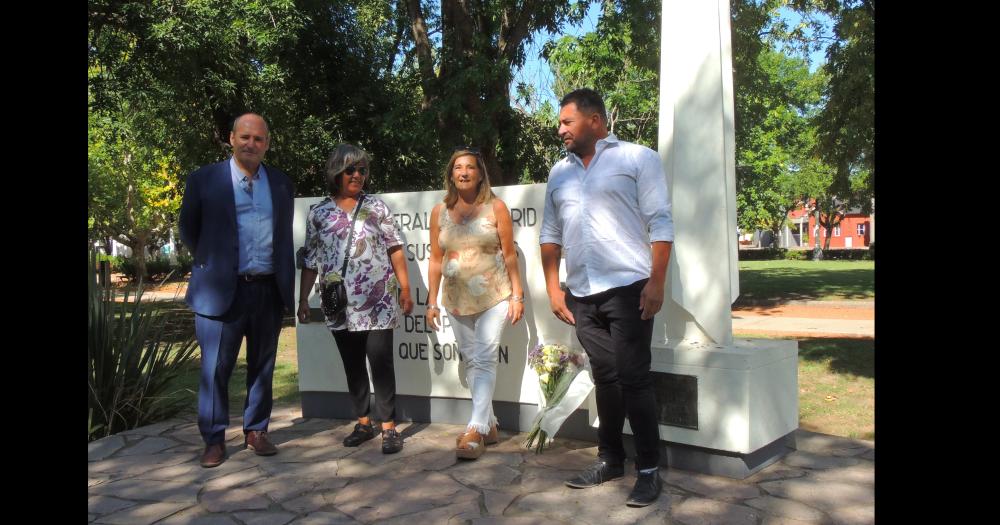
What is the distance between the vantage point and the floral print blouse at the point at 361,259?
4.79 m

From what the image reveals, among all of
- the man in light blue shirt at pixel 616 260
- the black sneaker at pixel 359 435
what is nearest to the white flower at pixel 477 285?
the man in light blue shirt at pixel 616 260

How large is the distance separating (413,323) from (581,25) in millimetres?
10441

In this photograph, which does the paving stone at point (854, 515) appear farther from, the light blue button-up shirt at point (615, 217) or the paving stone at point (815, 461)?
the light blue button-up shirt at point (615, 217)

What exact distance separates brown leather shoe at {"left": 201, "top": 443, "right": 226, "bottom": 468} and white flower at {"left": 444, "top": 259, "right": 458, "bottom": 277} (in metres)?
1.70

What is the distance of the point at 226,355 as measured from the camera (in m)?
4.61

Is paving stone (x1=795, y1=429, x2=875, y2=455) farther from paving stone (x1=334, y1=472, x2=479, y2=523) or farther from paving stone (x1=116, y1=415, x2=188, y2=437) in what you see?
paving stone (x1=116, y1=415, x2=188, y2=437)

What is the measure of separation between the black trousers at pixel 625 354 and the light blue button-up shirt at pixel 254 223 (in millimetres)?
1942

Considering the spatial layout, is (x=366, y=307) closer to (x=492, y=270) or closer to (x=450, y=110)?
(x=492, y=270)

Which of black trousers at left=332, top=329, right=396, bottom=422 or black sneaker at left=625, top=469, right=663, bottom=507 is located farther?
black trousers at left=332, top=329, right=396, bottom=422

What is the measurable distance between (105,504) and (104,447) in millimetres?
1264

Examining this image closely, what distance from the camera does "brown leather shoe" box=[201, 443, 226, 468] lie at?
4.55m

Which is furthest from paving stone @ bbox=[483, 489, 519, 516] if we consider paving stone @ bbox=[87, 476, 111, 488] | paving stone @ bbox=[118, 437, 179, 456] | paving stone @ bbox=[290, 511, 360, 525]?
paving stone @ bbox=[118, 437, 179, 456]

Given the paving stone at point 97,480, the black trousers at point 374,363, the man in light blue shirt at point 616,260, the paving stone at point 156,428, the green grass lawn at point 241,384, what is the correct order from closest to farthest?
the man in light blue shirt at point 616,260
the paving stone at point 97,480
the black trousers at point 374,363
the paving stone at point 156,428
the green grass lawn at point 241,384
